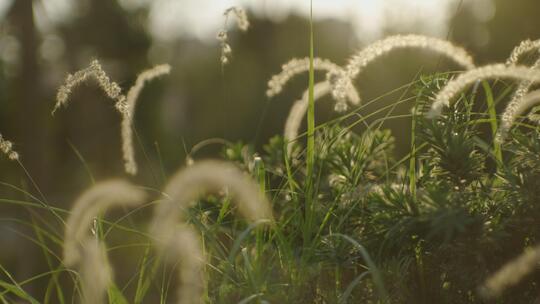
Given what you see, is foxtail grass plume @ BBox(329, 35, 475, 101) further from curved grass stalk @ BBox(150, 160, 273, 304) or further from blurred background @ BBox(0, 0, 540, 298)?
blurred background @ BBox(0, 0, 540, 298)

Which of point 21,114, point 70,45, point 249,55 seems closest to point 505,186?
point 21,114

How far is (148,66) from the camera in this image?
48.2 ft

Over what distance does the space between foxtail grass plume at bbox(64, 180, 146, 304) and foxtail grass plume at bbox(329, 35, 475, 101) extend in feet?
2.17

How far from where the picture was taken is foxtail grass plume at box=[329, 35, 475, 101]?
2113 mm

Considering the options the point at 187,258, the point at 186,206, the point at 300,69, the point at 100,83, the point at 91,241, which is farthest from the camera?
the point at 300,69

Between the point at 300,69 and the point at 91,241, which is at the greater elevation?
the point at 300,69

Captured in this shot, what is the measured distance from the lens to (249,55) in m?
17.3

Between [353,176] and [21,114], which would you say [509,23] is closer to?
[21,114]

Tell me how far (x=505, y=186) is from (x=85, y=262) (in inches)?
43.1

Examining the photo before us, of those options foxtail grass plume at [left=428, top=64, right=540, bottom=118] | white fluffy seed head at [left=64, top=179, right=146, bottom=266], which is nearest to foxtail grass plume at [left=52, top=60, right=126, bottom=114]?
white fluffy seed head at [left=64, top=179, right=146, bottom=266]

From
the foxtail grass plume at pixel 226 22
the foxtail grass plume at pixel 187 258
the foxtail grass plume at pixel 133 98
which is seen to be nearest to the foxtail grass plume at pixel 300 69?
the foxtail grass plume at pixel 226 22

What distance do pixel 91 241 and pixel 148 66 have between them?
12.9 metres

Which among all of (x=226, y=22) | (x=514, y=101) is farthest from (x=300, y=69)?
(x=514, y=101)

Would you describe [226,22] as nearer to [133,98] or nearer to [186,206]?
[133,98]
